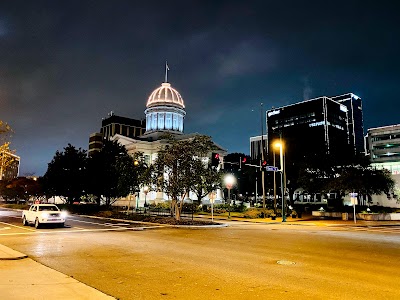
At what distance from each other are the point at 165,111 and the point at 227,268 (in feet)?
291

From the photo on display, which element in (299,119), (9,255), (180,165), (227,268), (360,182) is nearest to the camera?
(227,268)

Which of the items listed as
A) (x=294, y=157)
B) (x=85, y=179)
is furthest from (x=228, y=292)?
(x=294, y=157)

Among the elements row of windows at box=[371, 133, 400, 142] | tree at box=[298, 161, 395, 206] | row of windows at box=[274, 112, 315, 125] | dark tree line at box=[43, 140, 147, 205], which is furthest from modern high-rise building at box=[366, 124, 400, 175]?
dark tree line at box=[43, 140, 147, 205]

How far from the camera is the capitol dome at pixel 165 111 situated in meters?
96.8

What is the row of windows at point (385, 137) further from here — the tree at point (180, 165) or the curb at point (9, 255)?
the curb at point (9, 255)

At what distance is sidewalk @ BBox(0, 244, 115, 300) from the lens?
6871mm

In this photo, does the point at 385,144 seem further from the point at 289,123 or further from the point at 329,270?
the point at 329,270

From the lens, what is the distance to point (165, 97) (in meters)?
97.2

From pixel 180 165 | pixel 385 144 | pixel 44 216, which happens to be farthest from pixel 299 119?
pixel 44 216

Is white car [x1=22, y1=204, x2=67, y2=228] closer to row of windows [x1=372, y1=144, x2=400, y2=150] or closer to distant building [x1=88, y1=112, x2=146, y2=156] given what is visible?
row of windows [x1=372, y1=144, x2=400, y2=150]

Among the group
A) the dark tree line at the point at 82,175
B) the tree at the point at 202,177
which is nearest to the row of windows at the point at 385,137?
the dark tree line at the point at 82,175

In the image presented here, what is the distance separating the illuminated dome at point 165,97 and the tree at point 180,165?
6578 cm

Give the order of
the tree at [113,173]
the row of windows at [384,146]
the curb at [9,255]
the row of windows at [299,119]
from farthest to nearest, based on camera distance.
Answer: the row of windows at [299,119], the row of windows at [384,146], the tree at [113,173], the curb at [9,255]

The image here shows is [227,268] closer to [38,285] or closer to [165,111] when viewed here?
[38,285]
